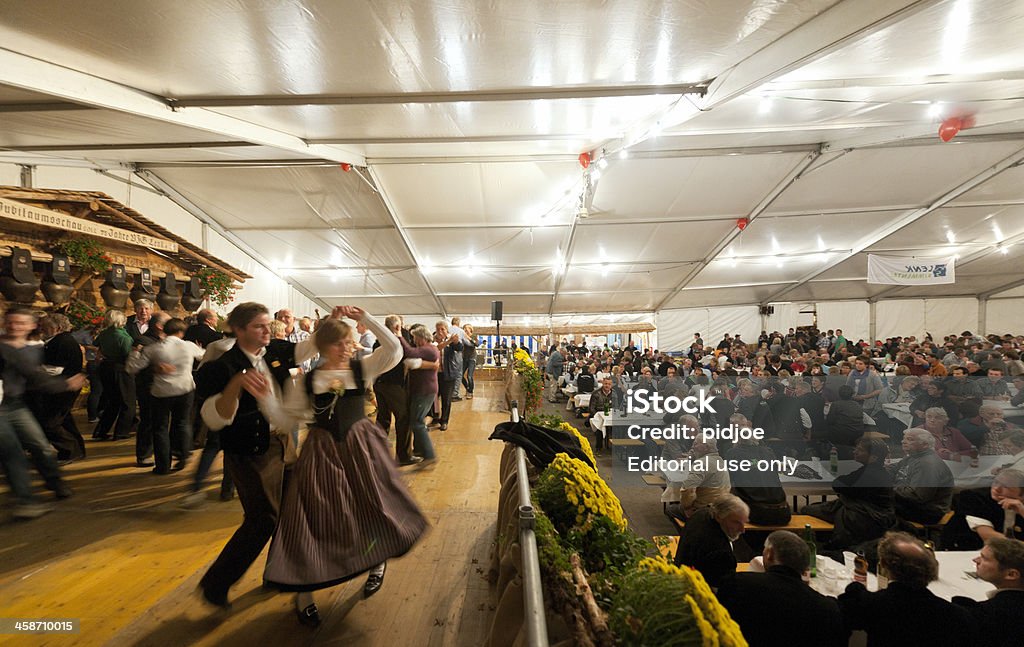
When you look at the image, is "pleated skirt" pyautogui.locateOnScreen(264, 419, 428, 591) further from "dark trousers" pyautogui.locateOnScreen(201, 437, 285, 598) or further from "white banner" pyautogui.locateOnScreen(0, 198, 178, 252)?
"white banner" pyautogui.locateOnScreen(0, 198, 178, 252)

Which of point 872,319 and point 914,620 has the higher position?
point 872,319

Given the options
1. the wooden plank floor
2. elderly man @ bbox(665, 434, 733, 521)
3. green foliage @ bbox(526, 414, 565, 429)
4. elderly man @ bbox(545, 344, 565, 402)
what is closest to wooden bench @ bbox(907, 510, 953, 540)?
elderly man @ bbox(665, 434, 733, 521)

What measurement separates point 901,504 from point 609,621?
3.68 metres

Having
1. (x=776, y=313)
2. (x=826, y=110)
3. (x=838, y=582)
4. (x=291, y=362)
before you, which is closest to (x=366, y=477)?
(x=291, y=362)

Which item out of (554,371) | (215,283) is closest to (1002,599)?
(215,283)

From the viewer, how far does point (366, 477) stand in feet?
6.59

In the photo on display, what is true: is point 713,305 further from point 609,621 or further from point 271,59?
point 609,621

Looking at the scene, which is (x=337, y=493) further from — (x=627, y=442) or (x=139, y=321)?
(x=627, y=442)

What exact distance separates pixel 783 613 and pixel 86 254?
24.7 ft

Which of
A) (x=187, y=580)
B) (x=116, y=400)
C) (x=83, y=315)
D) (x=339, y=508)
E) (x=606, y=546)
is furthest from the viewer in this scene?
(x=83, y=315)

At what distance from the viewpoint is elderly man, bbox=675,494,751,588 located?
97.0 inches

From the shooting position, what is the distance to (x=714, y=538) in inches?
99.5

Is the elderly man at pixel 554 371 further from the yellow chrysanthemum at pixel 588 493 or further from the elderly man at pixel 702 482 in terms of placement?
the yellow chrysanthemum at pixel 588 493

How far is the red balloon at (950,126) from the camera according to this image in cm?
592
